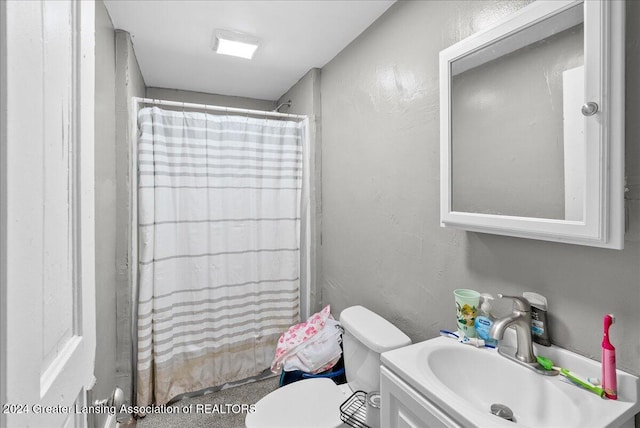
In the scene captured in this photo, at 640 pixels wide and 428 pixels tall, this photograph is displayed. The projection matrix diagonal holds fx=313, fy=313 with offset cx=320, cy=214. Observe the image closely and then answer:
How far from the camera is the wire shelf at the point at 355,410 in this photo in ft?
4.31

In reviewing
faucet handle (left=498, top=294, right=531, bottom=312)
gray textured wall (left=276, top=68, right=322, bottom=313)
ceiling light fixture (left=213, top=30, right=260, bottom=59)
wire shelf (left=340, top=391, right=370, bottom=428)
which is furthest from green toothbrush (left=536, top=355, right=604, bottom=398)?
ceiling light fixture (left=213, top=30, right=260, bottom=59)

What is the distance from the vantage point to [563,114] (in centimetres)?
91

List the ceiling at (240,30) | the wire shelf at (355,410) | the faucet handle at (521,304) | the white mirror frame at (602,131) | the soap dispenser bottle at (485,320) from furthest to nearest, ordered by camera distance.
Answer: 1. the ceiling at (240,30)
2. the wire shelf at (355,410)
3. the soap dispenser bottle at (485,320)
4. the faucet handle at (521,304)
5. the white mirror frame at (602,131)

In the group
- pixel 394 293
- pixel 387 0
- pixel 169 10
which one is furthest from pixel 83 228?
pixel 387 0

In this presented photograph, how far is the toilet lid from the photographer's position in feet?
4.32

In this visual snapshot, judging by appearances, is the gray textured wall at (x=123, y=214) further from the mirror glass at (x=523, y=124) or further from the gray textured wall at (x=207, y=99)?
the mirror glass at (x=523, y=124)

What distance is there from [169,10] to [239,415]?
7.85 ft

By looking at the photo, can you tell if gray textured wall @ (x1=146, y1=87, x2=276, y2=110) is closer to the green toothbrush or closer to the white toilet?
the white toilet

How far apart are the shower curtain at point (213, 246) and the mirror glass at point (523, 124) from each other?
1422 mm

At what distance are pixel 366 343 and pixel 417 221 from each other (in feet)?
2.04

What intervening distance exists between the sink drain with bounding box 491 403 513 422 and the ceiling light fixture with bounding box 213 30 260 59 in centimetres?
219

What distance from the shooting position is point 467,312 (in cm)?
118

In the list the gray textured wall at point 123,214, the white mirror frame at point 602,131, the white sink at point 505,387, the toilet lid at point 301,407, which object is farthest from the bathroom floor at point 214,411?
the white mirror frame at point 602,131

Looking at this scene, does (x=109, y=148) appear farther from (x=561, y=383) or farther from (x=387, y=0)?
(x=561, y=383)
